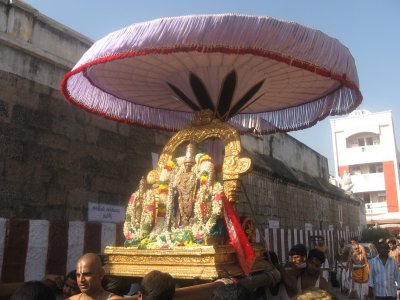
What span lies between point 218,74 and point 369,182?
100 ft

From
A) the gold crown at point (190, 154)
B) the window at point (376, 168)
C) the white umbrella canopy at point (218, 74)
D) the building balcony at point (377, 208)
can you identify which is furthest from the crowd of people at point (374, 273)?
the window at point (376, 168)

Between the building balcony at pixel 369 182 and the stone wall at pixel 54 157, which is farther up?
the building balcony at pixel 369 182

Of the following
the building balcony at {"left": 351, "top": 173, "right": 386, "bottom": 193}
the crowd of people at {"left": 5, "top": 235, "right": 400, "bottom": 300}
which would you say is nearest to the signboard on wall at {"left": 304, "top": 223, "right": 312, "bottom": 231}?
the crowd of people at {"left": 5, "top": 235, "right": 400, "bottom": 300}

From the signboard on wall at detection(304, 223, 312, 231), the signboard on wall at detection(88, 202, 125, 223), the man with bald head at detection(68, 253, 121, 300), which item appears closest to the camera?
the man with bald head at detection(68, 253, 121, 300)

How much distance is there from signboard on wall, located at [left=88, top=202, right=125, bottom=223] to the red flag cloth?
2.67m

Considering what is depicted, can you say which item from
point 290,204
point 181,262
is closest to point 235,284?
point 181,262

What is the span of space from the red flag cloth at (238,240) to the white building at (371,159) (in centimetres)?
2822

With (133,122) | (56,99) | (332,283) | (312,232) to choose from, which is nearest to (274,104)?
(133,122)

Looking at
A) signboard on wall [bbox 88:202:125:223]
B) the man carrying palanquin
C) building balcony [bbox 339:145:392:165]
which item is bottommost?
the man carrying palanquin

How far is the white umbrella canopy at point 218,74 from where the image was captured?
3.15m

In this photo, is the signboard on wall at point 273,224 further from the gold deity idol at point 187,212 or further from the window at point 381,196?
the window at point 381,196

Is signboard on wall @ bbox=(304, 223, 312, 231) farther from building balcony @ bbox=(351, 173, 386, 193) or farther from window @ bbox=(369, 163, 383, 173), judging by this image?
window @ bbox=(369, 163, 383, 173)

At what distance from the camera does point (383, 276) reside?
225 inches

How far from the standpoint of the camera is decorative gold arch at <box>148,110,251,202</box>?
150 inches
